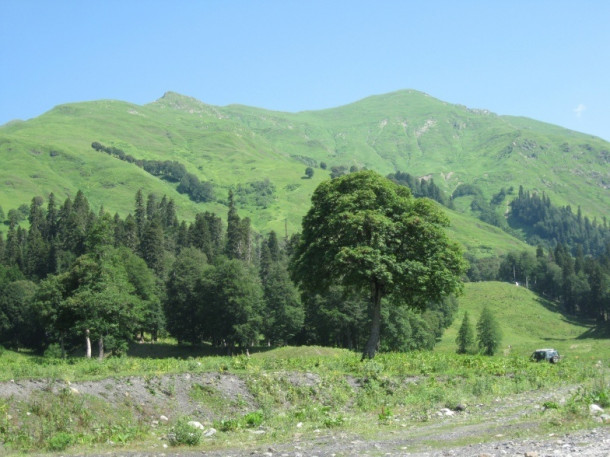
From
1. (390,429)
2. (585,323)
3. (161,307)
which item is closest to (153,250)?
(161,307)

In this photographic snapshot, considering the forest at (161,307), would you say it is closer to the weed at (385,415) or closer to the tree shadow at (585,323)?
the tree shadow at (585,323)

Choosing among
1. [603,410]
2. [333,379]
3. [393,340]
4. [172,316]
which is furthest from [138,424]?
[172,316]

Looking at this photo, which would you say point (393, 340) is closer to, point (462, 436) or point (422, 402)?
point (422, 402)

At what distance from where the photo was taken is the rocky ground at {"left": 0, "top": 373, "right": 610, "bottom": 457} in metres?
15.8

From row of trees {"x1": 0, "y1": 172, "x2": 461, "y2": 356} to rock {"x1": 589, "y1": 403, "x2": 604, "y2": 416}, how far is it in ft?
70.0

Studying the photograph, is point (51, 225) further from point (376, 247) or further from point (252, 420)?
point (252, 420)

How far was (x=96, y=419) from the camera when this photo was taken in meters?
21.2

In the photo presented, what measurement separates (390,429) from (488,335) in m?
104

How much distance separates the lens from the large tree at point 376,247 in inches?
1642

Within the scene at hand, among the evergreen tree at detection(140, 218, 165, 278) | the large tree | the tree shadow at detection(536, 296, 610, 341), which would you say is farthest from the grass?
the tree shadow at detection(536, 296, 610, 341)

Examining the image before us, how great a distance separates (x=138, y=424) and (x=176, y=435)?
3223mm

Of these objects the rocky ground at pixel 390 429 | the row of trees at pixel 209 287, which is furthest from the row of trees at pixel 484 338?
the rocky ground at pixel 390 429

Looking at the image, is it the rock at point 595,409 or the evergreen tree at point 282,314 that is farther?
the evergreen tree at point 282,314

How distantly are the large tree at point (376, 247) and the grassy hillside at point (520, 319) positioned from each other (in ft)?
301
